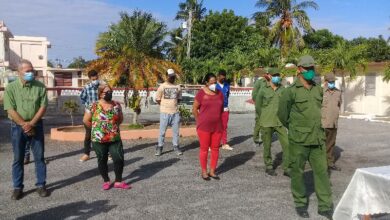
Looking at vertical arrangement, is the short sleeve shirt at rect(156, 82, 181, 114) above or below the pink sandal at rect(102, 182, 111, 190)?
above

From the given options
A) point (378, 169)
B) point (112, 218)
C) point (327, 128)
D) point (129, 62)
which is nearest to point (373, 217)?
point (378, 169)

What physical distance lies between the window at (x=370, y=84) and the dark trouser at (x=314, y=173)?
17.2 m

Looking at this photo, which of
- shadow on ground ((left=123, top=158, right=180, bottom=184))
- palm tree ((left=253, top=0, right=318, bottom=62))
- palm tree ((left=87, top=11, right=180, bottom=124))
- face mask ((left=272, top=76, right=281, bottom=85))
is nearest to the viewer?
shadow on ground ((left=123, top=158, right=180, bottom=184))

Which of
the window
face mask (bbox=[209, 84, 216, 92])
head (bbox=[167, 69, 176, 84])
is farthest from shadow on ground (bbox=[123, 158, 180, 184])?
the window

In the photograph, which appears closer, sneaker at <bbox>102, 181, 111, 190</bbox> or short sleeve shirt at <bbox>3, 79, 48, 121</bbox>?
short sleeve shirt at <bbox>3, 79, 48, 121</bbox>

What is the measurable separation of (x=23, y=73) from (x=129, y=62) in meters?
6.33

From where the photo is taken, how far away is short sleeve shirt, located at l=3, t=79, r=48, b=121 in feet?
18.9

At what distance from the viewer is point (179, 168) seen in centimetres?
765

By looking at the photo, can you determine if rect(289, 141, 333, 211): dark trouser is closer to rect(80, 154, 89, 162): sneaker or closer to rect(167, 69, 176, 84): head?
rect(167, 69, 176, 84): head

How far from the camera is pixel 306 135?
5.02 metres

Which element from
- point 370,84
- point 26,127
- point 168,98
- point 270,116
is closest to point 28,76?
point 26,127

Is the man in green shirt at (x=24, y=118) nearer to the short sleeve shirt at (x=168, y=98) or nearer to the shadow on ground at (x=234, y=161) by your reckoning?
the shadow on ground at (x=234, y=161)

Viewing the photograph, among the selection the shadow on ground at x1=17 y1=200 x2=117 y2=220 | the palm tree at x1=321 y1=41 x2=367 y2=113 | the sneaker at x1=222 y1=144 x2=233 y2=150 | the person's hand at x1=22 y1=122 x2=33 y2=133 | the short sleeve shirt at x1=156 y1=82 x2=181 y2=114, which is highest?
the palm tree at x1=321 y1=41 x2=367 y2=113

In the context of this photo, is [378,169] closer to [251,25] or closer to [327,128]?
[327,128]
